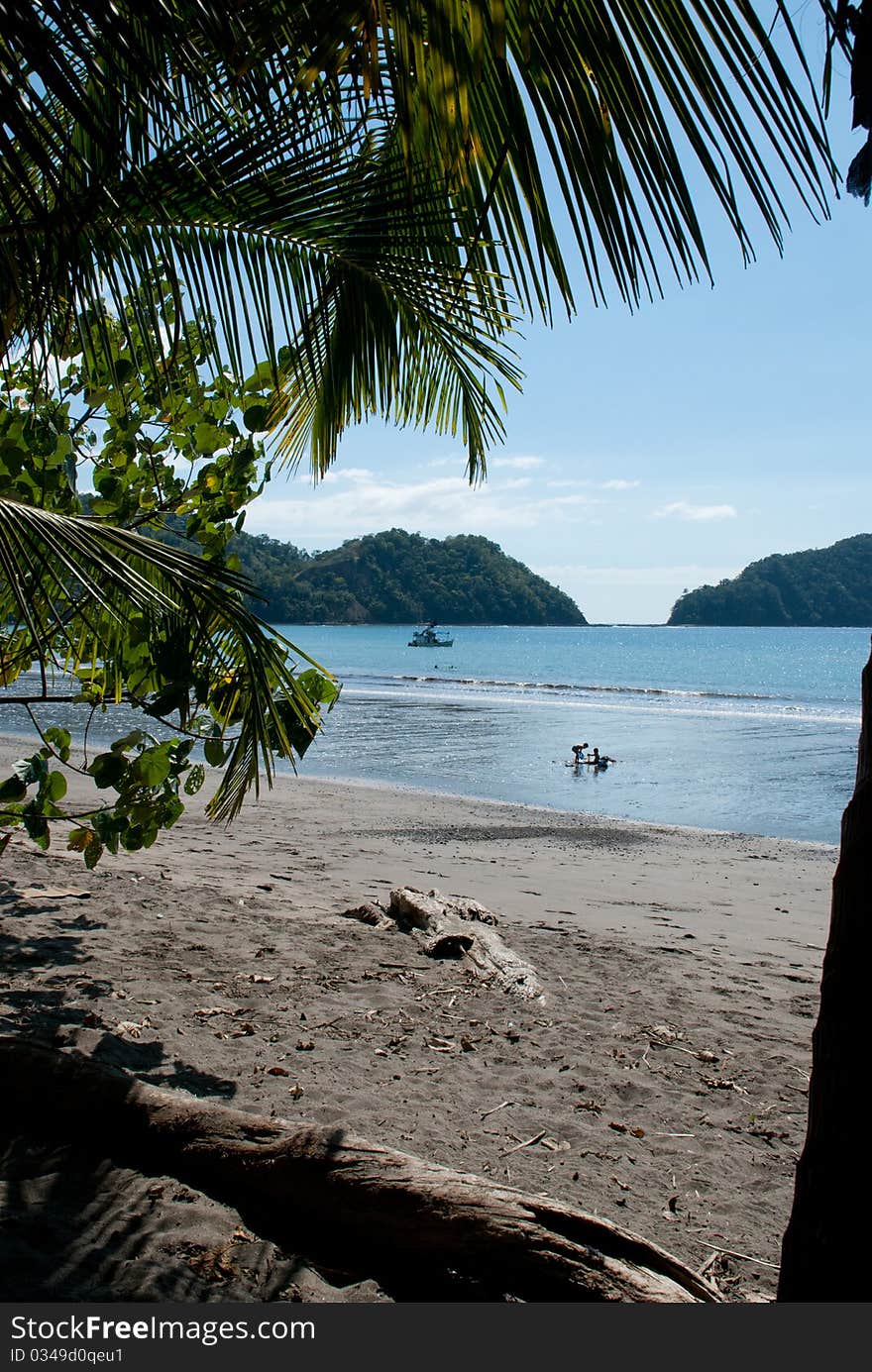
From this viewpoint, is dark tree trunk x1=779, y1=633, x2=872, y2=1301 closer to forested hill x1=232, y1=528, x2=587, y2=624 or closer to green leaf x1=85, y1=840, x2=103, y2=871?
green leaf x1=85, y1=840, x2=103, y2=871

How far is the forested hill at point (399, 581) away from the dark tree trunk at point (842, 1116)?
131 m

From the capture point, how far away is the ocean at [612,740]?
685 inches

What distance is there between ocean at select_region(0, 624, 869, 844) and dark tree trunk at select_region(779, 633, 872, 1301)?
44.2 feet

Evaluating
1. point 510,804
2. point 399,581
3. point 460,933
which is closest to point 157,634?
point 460,933

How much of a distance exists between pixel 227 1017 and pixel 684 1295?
2.79 meters

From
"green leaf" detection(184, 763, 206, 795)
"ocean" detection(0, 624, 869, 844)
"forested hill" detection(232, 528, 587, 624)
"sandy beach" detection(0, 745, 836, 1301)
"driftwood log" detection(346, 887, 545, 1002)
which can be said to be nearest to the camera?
"sandy beach" detection(0, 745, 836, 1301)

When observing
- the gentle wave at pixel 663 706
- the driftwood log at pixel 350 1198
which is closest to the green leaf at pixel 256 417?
the driftwood log at pixel 350 1198

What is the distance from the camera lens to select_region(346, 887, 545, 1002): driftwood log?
5.51 metres

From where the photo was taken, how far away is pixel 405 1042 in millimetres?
4441

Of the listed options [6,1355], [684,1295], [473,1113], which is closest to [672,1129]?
[473,1113]

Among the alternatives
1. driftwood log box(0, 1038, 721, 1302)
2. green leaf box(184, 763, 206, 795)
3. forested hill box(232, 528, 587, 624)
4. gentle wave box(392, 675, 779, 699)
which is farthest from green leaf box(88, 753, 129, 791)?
forested hill box(232, 528, 587, 624)

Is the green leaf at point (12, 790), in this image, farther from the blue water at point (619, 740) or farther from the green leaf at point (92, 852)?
the blue water at point (619, 740)

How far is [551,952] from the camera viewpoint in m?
6.41

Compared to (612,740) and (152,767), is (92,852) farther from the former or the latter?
(612,740)
